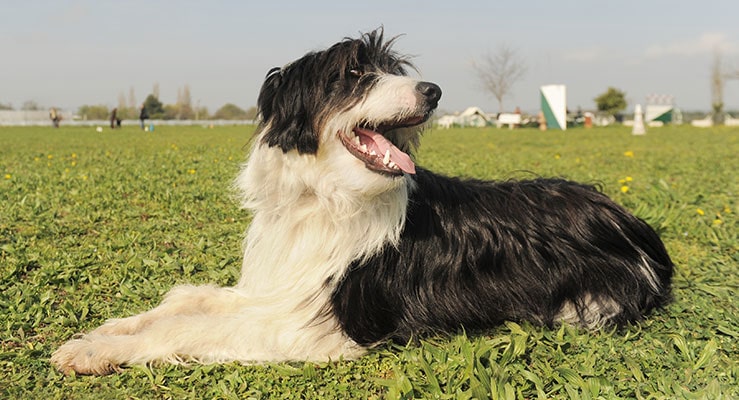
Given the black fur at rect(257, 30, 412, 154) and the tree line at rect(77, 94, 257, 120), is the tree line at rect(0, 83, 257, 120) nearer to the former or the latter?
the tree line at rect(77, 94, 257, 120)

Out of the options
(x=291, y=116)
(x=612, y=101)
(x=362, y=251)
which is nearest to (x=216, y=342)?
(x=362, y=251)

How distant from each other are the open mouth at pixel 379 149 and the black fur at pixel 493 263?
1.67ft

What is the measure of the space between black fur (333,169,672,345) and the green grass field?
0.15 metres

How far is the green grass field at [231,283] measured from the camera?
296 centimetres

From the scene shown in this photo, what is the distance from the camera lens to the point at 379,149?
3.18 m

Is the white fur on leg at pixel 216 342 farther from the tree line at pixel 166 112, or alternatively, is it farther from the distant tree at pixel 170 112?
the distant tree at pixel 170 112

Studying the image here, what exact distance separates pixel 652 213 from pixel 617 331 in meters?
2.86

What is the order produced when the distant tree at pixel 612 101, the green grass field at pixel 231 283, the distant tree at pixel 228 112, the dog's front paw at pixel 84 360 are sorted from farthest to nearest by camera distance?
the distant tree at pixel 228 112, the distant tree at pixel 612 101, the dog's front paw at pixel 84 360, the green grass field at pixel 231 283

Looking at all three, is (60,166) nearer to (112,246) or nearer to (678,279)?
(112,246)

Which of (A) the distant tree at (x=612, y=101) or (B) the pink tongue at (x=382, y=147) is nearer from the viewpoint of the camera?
(B) the pink tongue at (x=382, y=147)

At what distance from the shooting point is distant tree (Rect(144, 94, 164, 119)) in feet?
255

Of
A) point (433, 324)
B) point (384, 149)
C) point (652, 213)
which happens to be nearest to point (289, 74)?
point (384, 149)

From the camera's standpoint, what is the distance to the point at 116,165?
38.5 ft

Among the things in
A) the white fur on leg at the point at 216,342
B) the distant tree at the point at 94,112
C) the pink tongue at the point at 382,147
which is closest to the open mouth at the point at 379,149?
the pink tongue at the point at 382,147
